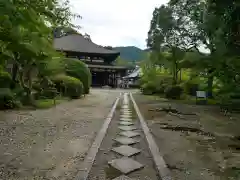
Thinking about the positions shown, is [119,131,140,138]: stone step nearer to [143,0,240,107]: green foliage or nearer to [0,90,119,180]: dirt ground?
[0,90,119,180]: dirt ground

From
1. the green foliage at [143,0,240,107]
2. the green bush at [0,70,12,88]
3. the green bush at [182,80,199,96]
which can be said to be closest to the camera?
the green foliage at [143,0,240,107]

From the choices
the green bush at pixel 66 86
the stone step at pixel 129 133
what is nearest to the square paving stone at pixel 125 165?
the stone step at pixel 129 133

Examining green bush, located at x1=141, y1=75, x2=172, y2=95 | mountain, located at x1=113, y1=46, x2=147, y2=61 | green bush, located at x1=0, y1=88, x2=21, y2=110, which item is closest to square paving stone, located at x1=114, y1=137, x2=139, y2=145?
green bush, located at x1=0, y1=88, x2=21, y2=110

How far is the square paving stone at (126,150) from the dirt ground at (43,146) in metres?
0.59

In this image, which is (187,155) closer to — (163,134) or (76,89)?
(163,134)

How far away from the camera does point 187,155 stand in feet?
17.4

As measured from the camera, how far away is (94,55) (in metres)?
43.6

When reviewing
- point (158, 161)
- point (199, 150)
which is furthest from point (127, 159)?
point (199, 150)

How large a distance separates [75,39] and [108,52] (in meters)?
6.36

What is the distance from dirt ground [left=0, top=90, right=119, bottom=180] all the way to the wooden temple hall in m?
33.9

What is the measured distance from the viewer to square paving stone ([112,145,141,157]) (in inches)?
206

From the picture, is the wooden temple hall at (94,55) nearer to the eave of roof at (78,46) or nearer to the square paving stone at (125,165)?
the eave of roof at (78,46)

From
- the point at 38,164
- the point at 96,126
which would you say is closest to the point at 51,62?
the point at 96,126

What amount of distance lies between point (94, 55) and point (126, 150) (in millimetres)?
38867
